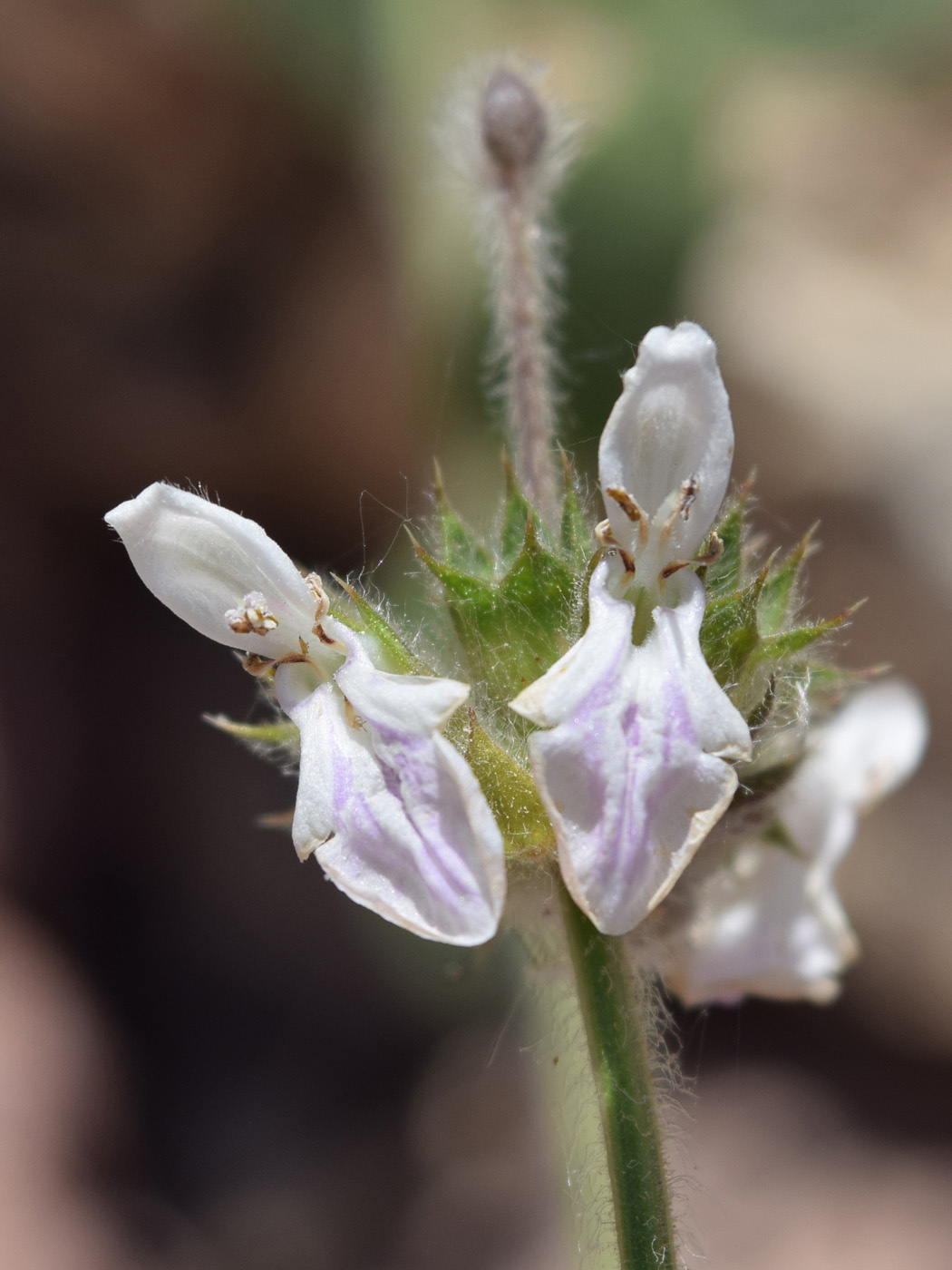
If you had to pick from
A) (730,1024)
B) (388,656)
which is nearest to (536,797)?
(388,656)

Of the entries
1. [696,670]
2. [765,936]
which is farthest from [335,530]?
[696,670]

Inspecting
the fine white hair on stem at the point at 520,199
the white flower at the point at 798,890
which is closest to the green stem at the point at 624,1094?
the white flower at the point at 798,890

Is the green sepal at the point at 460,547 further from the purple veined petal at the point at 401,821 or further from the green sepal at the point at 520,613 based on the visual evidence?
the purple veined petal at the point at 401,821

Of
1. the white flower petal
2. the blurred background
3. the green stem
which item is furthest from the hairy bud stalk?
the blurred background

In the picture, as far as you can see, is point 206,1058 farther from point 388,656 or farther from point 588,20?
point 588,20

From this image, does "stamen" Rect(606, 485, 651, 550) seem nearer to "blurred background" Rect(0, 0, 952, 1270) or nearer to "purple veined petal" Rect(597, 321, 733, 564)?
"purple veined petal" Rect(597, 321, 733, 564)
